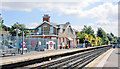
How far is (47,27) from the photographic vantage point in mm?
44750

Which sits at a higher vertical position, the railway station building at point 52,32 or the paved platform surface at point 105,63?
the railway station building at point 52,32

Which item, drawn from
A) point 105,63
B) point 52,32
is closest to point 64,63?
point 105,63

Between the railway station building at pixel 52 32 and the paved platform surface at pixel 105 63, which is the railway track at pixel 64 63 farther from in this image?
the railway station building at pixel 52 32

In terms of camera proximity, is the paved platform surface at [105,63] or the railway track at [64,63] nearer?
the paved platform surface at [105,63]

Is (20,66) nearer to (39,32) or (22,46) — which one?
(22,46)

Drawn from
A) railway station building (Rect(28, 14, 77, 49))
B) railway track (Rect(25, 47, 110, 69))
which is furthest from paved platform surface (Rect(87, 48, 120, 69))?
railway station building (Rect(28, 14, 77, 49))

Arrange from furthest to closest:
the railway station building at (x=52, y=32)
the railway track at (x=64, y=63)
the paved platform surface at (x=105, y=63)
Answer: the railway station building at (x=52, y=32) < the railway track at (x=64, y=63) < the paved platform surface at (x=105, y=63)

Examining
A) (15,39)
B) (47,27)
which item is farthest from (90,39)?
(15,39)

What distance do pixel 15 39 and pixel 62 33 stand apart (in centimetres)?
2479

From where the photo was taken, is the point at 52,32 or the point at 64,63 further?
the point at 52,32

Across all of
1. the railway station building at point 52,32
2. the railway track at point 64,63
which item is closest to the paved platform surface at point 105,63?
the railway track at point 64,63

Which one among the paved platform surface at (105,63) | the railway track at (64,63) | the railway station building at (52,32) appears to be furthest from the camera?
the railway station building at (52,32)

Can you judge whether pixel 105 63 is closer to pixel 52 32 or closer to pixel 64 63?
pixel 64 63

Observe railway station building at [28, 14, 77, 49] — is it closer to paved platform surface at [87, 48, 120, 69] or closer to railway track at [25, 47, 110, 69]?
railway track at [25, 47, 110, 69]
